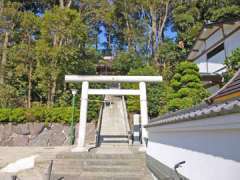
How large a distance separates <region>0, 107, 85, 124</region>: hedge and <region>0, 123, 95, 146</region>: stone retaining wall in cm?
30


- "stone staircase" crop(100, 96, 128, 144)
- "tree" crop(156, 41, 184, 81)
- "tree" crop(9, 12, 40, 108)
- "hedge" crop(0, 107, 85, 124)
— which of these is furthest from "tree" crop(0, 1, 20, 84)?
"tree" crop(156, 41, 184, 81)

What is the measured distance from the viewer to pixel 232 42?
17656 mm

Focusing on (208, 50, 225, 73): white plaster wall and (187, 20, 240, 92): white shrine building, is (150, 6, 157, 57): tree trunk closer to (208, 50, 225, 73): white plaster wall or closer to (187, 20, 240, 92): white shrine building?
(187, 20, 240, 92): white shrine building

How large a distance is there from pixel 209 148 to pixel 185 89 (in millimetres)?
12076

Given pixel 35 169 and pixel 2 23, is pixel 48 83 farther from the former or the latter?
pixel 35 169

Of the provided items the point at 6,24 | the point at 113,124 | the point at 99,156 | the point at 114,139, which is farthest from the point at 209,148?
the point at 6,24

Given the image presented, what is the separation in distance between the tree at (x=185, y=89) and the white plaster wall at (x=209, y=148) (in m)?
9.41

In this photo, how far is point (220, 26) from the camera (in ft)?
60.7

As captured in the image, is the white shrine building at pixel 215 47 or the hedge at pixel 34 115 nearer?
the white shrine building at pixel 215 47

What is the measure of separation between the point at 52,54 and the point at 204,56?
9.64 m

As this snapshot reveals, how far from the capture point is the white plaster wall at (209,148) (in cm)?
306

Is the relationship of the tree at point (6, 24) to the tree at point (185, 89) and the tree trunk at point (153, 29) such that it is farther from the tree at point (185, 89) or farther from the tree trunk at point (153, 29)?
the tree at point (185, 89)

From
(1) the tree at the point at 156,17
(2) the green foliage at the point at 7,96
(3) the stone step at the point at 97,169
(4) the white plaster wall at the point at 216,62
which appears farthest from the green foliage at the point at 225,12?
(3) the stone step at the point at 97,169

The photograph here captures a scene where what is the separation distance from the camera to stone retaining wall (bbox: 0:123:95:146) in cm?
2011
